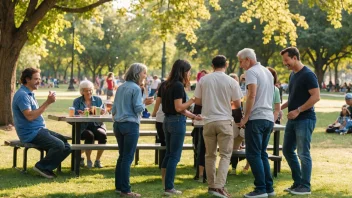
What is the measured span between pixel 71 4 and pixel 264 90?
12550 millimetres

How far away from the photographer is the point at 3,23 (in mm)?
17219

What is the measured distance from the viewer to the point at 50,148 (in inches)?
378

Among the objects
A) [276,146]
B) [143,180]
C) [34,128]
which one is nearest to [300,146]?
[276,146]

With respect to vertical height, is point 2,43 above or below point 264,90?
above

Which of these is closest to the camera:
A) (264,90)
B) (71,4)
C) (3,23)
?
(264,90)

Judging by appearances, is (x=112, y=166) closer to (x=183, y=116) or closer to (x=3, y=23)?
(x=183, y=116)

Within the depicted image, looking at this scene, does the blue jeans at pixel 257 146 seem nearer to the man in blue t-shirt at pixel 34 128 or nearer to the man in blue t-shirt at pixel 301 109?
the man in blue t-shirt at pixel 301 109

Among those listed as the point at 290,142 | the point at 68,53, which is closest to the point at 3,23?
the point at 290,142

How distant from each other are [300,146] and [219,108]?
4.35ft

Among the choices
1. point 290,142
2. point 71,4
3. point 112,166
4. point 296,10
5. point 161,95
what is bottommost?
point 112,166

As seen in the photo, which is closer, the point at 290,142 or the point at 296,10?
the point at 290,142

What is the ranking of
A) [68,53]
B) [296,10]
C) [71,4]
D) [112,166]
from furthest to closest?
[68,53] → [296,10] → [71,4] → [112,166]

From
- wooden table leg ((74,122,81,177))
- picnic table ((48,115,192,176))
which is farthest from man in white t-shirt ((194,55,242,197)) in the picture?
wooden table leg ((74,122,81,177))

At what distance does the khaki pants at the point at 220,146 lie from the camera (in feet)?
26.6
